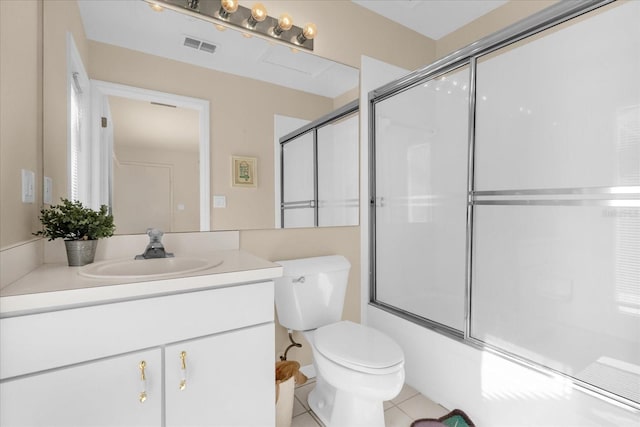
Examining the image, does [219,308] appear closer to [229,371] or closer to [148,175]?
[229,371]

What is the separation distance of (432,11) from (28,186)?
251 cm

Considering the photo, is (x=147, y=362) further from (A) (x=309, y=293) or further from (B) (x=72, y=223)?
(A) (x=309, y=293)

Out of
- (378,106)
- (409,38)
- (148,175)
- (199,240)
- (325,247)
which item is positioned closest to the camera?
(148,175)

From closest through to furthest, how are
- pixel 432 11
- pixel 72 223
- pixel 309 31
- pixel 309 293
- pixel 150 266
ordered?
pixel 72 223 → pixel 150 266 → pixel 309 293 → pixel 309 31 → pixel 432 11

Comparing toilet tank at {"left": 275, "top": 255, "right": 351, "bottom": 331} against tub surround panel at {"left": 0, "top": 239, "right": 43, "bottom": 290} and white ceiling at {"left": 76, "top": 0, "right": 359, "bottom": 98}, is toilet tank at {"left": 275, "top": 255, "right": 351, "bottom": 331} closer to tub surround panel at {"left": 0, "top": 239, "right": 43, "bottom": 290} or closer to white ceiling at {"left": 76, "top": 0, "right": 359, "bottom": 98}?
tub surround panel at {"left": 0, "top": 239, "right": 43, "bottom": 290}

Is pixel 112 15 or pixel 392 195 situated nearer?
pixel 112 15

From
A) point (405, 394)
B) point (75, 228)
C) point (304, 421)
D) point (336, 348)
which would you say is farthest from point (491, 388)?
point (75, 228)

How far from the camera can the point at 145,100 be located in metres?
1.36

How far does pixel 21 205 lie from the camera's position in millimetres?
966

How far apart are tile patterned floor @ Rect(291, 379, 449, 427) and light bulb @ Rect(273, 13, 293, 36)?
2.05 m

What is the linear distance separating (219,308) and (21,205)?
71 centimetres

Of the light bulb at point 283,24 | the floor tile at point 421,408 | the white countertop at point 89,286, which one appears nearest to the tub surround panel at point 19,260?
the white countertop at point 89,286

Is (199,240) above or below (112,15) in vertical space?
below

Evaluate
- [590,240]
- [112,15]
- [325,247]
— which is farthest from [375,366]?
[112,15]
